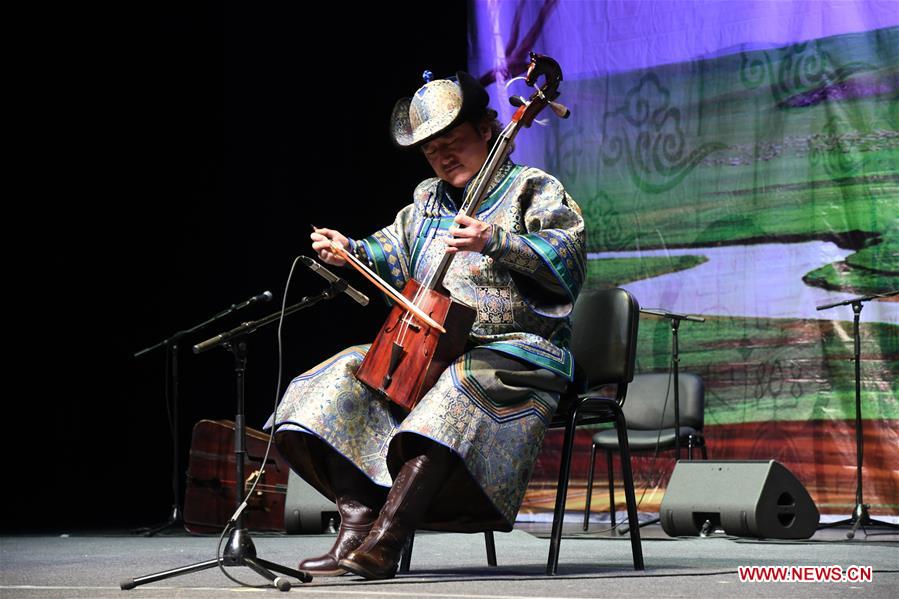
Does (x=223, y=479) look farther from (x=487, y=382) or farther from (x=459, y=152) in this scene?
(x=487, y=382)

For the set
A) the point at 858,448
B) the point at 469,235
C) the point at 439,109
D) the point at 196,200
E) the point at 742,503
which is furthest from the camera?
the point at 196,200

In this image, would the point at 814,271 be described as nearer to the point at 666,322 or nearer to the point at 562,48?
the point at 666,322

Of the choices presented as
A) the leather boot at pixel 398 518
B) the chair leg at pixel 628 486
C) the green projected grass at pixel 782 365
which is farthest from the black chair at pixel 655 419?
the leather boot at pixel 398 518

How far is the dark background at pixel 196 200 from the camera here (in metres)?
5.41

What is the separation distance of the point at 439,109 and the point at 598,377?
72 centimetres

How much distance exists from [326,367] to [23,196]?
338 centimetres

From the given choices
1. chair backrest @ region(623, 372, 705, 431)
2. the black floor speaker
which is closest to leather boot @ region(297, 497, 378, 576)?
the black floor speaker

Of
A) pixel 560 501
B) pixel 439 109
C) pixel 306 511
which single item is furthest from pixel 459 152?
pixel 306 511

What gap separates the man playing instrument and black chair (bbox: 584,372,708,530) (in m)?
2.29

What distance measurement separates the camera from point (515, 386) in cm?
230

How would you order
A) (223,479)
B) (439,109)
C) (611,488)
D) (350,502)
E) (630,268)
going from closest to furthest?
(350,502) → (439,109) → (611,488) → (223,479) → (630,268)

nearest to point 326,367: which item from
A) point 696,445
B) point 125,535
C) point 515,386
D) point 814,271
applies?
point 515,386

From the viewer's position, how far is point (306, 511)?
419 cm

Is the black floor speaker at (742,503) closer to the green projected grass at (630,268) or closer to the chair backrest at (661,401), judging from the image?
the chair backrest at (661,401)
